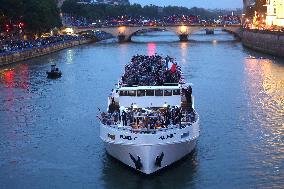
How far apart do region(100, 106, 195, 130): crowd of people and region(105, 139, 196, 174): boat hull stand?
0.74m

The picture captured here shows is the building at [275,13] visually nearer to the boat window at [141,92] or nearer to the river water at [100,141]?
the river water at [100,141]

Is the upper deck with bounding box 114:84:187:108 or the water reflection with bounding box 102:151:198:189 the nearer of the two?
the water reflection with bounding box 102:151:198:189

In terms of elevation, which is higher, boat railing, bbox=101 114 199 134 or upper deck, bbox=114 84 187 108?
upper deck, bbox=114 84 187 108

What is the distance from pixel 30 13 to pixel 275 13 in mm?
37118

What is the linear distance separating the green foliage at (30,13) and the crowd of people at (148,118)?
180ft

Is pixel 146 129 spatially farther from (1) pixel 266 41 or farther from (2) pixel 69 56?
(1) pixel 266 41

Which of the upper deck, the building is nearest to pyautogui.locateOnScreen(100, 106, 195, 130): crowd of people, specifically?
the upper deck

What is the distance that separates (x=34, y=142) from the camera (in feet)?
86.1

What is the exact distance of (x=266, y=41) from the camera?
249 ft

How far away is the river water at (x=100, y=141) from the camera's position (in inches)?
→ 837

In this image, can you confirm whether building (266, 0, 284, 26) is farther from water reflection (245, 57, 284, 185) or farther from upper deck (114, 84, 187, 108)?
upper deck (114, 84, 187, 108)

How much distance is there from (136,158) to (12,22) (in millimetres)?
61377

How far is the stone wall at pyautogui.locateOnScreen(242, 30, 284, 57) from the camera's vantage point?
68.9 m

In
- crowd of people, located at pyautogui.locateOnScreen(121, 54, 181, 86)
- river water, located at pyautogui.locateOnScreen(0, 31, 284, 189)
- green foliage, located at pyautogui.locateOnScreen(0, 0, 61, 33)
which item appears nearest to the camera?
river water, located at pyautogui.locateOnScreen(0, 31, 284, 189)
